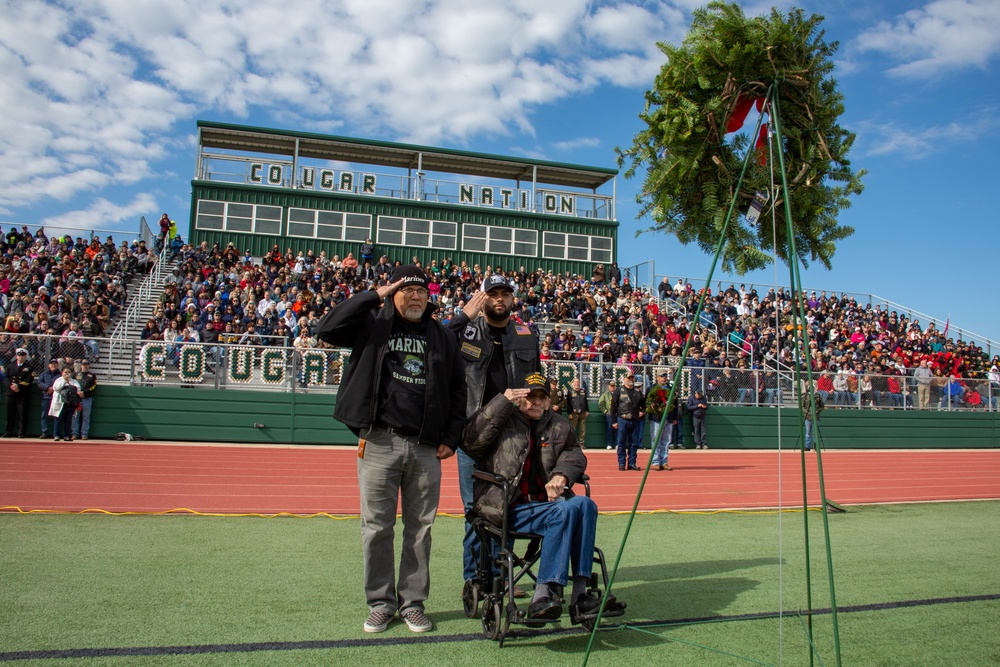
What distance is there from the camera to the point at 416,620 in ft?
13.7

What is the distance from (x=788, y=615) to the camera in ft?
15.5

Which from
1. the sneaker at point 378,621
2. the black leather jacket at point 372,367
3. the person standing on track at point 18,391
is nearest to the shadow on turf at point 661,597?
the sneaker at point 378,621

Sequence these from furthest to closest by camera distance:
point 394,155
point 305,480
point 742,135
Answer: point 394,155
point 305,480
point 742,135

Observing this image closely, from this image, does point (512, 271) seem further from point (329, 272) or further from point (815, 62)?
point (815, 62)

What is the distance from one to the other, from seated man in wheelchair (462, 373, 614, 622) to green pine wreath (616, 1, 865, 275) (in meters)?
1.40

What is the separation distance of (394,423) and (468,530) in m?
0.97

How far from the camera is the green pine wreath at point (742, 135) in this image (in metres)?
3.60

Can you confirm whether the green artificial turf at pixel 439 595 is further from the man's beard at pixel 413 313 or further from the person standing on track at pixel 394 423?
the man's beard at pixel 413 313

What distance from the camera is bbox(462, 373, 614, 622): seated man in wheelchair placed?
13.4 ft

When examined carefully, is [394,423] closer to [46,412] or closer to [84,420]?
[84,420]

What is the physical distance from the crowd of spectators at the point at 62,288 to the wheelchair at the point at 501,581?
13.6 meters

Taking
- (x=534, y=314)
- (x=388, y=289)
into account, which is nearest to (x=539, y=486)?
(x=388, y=289)

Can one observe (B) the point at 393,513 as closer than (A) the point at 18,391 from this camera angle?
Yes

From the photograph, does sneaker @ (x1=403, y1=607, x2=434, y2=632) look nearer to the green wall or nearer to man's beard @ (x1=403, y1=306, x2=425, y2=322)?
man's beard @ (x1=403, y1=306, x2=425, y2=322)
